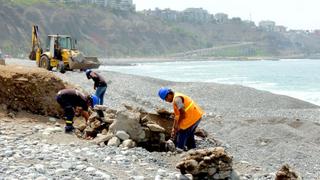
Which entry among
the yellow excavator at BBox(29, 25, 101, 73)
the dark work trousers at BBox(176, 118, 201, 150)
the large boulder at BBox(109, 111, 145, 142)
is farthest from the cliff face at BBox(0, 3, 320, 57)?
the dark work trousers at BBox(176, 118, 201, 150)

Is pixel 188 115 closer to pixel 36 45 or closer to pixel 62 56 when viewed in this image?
pixel 62 56

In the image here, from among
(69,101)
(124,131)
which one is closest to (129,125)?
(124,131)

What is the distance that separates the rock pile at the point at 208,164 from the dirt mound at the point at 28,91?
5.07m

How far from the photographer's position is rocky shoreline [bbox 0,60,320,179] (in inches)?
309

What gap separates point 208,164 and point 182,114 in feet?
7.03

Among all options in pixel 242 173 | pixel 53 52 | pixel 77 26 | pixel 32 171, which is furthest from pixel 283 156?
pixel 77 26

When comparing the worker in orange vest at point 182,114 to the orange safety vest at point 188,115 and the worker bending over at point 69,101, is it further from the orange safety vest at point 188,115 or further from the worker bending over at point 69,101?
the worker bending over at point 69,101

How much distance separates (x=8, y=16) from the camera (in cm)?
10094

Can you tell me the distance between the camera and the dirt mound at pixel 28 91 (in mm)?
11320

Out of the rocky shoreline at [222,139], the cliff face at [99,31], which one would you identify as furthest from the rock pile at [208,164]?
Answer: the cliff face at [99,31]

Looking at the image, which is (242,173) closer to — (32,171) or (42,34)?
(32,171)

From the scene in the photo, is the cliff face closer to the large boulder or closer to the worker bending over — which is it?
Answer: the worker bending over

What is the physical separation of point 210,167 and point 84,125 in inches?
162

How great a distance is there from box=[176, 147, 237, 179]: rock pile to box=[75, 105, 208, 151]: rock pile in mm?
2044
